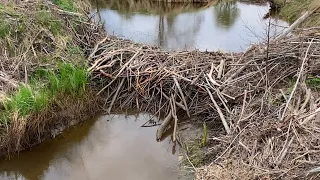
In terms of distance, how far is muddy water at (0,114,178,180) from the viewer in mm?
5180

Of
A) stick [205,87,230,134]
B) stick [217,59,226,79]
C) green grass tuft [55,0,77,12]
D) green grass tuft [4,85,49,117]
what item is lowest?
stick [205,87,230,134]

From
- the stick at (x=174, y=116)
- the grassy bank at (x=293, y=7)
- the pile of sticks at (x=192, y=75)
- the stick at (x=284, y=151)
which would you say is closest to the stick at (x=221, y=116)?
the pile of sticks at (x=192, y=75)

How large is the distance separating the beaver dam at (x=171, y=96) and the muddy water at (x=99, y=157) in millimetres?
29

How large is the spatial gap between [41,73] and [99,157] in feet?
5.97

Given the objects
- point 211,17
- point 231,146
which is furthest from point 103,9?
point 231,146

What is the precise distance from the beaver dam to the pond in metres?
2.56

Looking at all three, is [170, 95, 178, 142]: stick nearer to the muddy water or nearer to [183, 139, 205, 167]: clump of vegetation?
the muddy water

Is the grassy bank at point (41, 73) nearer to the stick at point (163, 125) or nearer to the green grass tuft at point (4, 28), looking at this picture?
the green grass tuft at point (4, 28)

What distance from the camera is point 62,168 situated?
5.30 meters

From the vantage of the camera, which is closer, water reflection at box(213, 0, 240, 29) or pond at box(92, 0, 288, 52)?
pond at box(92, 0, 288, 52)

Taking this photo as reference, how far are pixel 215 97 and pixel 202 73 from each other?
1.77 feet

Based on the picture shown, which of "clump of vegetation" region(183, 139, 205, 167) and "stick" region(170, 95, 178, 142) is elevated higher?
"stick" region(170, 95, 178, 142)

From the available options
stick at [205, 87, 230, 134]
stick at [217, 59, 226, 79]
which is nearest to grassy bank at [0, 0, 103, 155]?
stick at [205, 87, 230, 134]

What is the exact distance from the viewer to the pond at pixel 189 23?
9906mm
